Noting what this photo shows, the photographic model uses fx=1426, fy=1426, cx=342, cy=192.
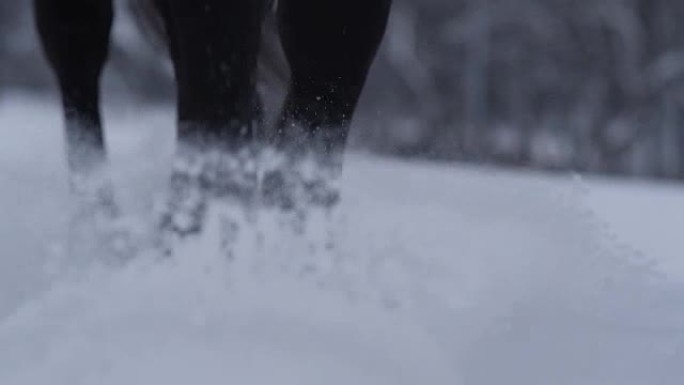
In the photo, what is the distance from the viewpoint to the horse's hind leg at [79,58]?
3635mm

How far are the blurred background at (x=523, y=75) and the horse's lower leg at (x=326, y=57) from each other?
1706 centimetres

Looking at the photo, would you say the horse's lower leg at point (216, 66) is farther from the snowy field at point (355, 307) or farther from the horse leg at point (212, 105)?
the snowy field at point (355, 307)

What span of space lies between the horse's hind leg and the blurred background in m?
16.0

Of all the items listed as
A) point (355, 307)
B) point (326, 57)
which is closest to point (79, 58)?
point (326, 57)

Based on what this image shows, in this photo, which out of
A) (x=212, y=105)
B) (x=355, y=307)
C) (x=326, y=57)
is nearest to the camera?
(x=355, y=307)

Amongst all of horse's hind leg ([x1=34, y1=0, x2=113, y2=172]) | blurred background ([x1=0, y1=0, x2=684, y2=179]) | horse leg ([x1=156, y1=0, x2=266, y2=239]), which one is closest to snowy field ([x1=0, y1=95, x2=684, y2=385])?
horse leg ([x1=156, y1=0, x2=266, y2=239])

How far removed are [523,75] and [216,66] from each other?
2623 centimetres

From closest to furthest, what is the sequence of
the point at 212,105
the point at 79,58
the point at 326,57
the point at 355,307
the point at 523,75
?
the point at 355,307, the point at 212,105, the point at 326,57, the point at 79,58, the point at 523,75

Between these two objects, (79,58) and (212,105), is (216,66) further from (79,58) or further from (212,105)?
(79,58)

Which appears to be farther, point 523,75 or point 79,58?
point 523,75

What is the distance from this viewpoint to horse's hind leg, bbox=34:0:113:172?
3.63 meters

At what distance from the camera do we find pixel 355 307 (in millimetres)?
2230

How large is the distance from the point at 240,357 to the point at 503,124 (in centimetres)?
2483

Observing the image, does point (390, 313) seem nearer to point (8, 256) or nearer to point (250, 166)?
point (250, 166)
